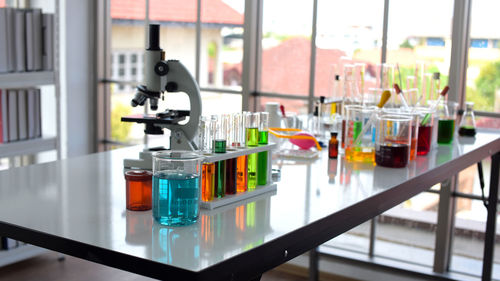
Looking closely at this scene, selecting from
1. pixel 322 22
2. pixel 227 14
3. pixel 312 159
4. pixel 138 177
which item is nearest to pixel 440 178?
pixel 312 159

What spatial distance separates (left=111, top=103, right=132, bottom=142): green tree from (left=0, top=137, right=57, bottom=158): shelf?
69 centimetres

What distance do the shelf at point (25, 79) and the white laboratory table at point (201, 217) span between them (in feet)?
5.56

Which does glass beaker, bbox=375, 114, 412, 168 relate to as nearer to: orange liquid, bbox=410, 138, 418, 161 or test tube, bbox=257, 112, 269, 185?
orange liquid, bbox=410, 138, 418, 161

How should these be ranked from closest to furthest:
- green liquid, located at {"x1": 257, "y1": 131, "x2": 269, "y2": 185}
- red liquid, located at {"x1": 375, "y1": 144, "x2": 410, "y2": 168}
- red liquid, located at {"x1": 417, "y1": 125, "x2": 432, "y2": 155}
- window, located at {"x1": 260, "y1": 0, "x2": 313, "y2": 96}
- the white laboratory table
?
1. the white laboratory table
2. green liquid, located at {"x1": 257, "y1": 131, "x2": 269, "y2": 185}
3. red liquid, located at {"x1": 375, "y1": 144, "x2": 410, "y2": 168}
4. red liquid, located at {"x1": 417, "y1": 125, "x2": 432, "y2": 155}
5. window, located at {"x1": 260, "y1": 0, "x2": 313, "y2": 96}

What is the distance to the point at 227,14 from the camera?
425cm

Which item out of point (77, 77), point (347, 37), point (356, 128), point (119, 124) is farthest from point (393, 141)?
point (77, 77)

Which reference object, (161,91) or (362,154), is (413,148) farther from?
(161,91)

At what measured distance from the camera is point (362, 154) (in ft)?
8.32

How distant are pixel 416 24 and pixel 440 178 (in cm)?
148

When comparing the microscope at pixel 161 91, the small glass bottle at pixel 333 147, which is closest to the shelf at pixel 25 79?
the microscope at pixel 161 91

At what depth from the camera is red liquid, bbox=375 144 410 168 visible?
2.37 m

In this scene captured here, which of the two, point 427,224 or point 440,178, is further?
point 427,224

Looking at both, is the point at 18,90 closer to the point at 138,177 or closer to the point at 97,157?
the point at 97,157

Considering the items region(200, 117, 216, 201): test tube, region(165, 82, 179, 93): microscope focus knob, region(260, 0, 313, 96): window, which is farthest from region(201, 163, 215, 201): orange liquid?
region(260, 0, 313, 96): window
